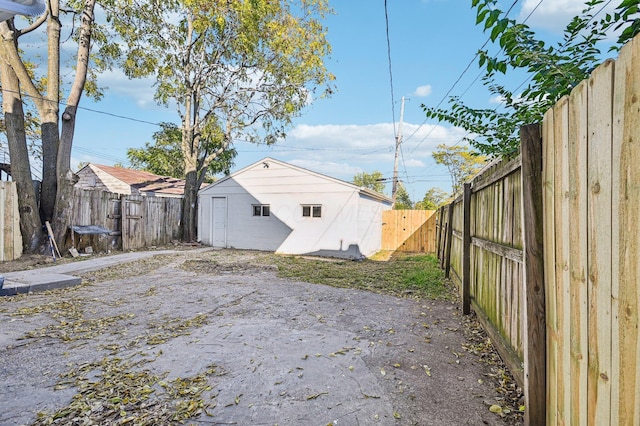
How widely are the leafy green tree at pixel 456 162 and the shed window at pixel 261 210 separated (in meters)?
15.7

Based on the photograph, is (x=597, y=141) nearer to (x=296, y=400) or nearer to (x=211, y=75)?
(x=296, y=400)

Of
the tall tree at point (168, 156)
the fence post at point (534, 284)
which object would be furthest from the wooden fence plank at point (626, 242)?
the tall tree at point (168, 156)

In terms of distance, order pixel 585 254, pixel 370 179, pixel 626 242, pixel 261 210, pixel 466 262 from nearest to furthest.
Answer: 1. pixel 626 242
2. pixel 585 254
3. pixel 466 262
4. pixel 261 210
5. pixel 370 179

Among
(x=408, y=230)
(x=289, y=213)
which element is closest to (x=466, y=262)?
(x=289, y=213)

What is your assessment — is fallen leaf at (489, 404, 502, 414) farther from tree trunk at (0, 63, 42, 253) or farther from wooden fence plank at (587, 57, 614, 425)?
tree trunk at (0, 63, 42, 253)

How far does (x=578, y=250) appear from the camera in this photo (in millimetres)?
1276

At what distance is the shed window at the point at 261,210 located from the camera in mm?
12648

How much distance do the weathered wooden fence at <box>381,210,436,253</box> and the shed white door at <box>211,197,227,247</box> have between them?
6.50 meters

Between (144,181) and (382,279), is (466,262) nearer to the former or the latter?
(382,279)

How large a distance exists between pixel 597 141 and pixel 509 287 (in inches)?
68.4

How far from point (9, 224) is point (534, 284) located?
415 inches

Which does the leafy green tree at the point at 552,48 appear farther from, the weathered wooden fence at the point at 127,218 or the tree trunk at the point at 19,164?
the weathered wooden fence at the point at 127,218

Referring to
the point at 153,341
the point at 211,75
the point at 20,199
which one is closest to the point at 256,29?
the point at 211,75

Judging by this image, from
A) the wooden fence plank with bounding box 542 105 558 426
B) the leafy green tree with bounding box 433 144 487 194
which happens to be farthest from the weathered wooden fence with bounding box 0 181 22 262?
the leafy green tree with bounding box 433 144 487 194
